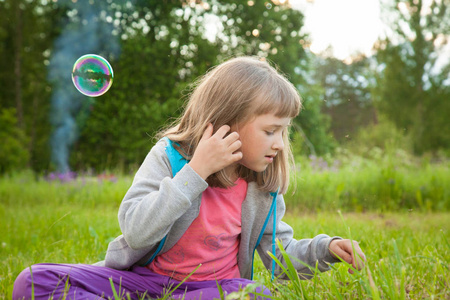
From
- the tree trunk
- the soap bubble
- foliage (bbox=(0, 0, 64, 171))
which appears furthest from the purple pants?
the tree trunk

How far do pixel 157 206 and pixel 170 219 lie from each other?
0.06 metres

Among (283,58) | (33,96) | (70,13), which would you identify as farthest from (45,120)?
(283,58)

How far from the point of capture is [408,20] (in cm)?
1533

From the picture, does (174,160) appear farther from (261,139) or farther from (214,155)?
(261,139)

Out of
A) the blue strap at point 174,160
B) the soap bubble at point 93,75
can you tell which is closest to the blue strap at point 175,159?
the blue strap at point 174,160

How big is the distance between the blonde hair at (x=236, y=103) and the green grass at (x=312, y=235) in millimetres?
475

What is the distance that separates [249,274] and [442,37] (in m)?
→ 16.3

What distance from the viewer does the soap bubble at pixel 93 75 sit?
2.81 metres

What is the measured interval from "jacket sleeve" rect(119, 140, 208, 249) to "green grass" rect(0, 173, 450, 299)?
0.38 meters

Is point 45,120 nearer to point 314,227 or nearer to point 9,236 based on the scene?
point 9,236

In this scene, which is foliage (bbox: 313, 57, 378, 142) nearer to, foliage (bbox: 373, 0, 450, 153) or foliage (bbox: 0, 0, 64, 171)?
foliage (bbox: 373, 0, 450, 153)

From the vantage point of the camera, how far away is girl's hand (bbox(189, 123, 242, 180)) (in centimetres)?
162

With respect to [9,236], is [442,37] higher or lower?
higher

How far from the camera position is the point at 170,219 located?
153 cm
